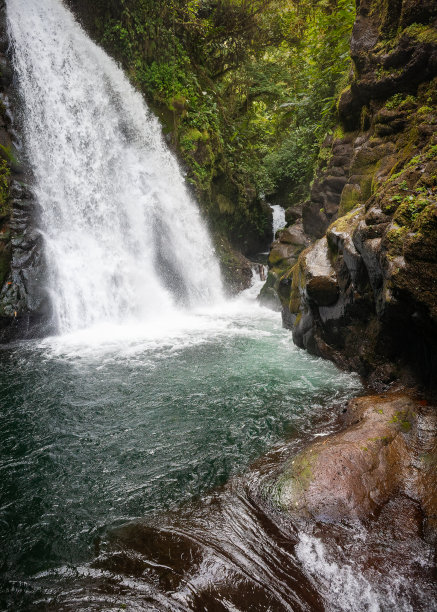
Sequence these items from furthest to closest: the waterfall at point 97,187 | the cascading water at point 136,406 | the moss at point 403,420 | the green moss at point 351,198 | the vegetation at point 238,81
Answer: the vegetation at point 238,81
the waterfall at point 97,187
the green moss at point 351,198
the moss at point 403,420
the cascading water at point 136,406

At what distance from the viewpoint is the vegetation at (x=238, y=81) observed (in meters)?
11.6

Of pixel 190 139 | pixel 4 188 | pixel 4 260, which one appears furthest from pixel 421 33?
pixel 4 260

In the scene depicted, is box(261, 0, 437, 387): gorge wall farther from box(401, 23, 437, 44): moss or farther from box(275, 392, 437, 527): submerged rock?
box(275, 392, 437, 527): submerged rock

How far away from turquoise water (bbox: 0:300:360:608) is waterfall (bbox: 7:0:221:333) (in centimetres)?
221

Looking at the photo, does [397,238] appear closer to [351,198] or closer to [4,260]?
[351,198]

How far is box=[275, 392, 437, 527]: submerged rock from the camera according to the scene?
9.52 ft

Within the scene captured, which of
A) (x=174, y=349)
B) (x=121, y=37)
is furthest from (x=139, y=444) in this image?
(x=121, y=37)

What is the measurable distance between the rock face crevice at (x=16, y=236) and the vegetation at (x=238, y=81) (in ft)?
14.9

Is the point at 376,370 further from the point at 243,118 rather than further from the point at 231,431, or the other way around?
the point at 243,118

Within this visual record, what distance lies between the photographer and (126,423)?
4688 millimetres

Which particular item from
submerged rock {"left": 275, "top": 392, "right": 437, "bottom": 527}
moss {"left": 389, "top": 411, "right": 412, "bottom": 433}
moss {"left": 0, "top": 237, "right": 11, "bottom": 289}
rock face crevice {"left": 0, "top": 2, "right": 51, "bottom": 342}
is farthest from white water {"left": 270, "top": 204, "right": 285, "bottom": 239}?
submerged rock {"left": 275, "top": 392, "right": 437, "bottom": 527}

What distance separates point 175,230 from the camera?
12125 mm

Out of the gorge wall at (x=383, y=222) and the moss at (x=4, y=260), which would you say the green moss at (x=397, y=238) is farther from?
the moss at (x=4, y=260)

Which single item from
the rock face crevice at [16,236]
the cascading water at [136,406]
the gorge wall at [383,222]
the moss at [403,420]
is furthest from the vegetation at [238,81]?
the moss at [403,420]
